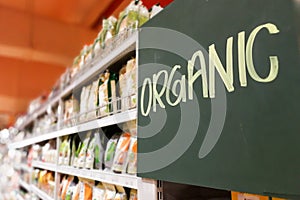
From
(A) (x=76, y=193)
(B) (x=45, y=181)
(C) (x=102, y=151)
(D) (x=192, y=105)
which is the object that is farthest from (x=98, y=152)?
(B) (x=45, y=181)

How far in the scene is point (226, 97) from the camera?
541 millimetres

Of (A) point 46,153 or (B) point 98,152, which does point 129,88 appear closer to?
(B) point 98,152

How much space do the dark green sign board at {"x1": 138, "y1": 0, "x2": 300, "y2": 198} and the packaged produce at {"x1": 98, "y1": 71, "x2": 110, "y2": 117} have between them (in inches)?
16.2

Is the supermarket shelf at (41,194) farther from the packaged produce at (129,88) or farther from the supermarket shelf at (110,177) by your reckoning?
the packaged produce at (129,88)

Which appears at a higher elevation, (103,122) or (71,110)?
(71,110)

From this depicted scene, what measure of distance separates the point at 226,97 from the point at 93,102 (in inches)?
37.1

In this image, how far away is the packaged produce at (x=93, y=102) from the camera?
1.33 m

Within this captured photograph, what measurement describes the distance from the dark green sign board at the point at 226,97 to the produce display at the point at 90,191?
31cm

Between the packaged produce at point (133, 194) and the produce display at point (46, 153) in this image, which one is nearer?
the packaged produce at point (133, 194)

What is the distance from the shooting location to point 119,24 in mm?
1242

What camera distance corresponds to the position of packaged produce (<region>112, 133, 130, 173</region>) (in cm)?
102

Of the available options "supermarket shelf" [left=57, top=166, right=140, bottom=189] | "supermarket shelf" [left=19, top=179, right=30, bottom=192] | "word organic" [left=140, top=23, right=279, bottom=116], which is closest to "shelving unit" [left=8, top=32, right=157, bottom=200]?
"supermarket shelf" [left=57, top=166, right=140, bottom=189]

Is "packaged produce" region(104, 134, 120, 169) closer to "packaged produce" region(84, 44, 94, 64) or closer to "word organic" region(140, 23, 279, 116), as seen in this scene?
"word organic" region(140, 23, 279, 116)

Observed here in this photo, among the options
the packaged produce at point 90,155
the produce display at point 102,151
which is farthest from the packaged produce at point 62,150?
the packaged produce at point 90,155
